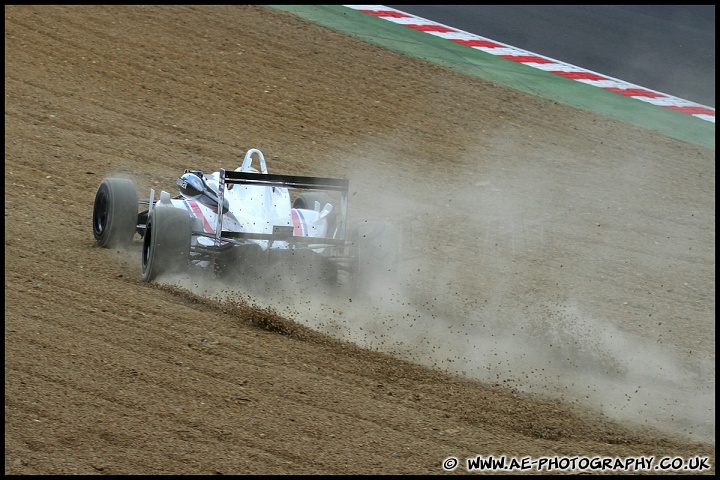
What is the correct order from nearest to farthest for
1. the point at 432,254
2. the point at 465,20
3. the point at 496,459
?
the point at 496,459 < the point at 432,254 < the point at 465,20

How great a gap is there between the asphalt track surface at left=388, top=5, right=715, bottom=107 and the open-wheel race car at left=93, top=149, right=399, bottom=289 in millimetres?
9587

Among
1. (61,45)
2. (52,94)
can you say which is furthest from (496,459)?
(61,45)

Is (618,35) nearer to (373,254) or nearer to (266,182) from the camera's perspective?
(373,254)

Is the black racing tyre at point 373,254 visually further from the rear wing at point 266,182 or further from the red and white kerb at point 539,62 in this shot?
the red and white kerb at point 539,62

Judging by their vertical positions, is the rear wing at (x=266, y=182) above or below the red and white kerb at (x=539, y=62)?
below

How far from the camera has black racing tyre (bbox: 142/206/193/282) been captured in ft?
24.7

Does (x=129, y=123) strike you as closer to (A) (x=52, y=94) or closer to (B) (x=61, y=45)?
(A) (x=52, y=94)

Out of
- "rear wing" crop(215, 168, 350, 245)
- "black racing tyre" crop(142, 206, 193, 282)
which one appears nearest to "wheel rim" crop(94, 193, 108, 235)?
"black racing tyre" crop(142, 206, 193, 282)

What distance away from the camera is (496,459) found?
5492 mm

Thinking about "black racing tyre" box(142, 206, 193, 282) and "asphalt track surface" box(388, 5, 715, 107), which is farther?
"asphalt track surface" box(388, 5, 715, 107)

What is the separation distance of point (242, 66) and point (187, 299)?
778cm

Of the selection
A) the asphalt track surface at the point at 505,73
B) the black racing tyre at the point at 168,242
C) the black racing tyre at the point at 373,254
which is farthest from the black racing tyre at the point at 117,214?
the asphalt track surface at the point at 505,73

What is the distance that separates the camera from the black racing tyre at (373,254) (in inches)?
311

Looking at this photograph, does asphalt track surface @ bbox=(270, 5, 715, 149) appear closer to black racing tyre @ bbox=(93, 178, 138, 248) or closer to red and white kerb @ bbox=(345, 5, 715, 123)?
red and white kerb @ bbox=(345, 5, 715, 123)
